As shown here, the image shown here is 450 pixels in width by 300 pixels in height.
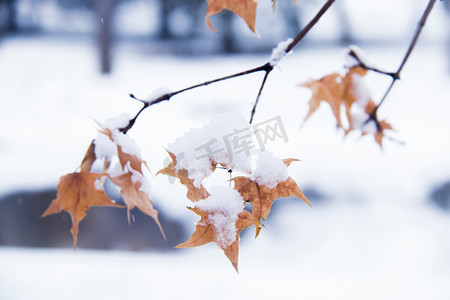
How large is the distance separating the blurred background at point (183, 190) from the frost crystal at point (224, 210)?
585 mm

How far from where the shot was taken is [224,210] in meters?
0.57

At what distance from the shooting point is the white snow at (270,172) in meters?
0.57

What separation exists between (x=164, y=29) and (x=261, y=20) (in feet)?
7.73

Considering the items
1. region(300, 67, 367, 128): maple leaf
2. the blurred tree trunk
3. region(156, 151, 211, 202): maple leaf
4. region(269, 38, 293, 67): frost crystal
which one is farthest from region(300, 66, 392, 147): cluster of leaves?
the blurred tree trunk

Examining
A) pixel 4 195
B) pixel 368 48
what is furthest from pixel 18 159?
pixel 368 48

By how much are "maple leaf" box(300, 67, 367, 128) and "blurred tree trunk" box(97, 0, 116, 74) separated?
4.25 meters

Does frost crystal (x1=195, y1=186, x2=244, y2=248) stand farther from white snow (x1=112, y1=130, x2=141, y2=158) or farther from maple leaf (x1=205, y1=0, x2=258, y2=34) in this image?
maple leaf (x1=205, y1=0, x2=258, y2=34)

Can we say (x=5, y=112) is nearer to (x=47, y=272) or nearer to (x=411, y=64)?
(x=47, y=272)

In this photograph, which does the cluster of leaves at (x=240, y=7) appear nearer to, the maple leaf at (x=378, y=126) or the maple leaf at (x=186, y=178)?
the maple leaf at (x=186, y=178)

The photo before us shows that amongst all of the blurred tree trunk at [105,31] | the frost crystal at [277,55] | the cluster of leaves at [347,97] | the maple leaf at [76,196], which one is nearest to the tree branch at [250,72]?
the frost crystal at [277,55]

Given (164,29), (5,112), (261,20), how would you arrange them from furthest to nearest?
(164,29)
(261,20)
(5,112)

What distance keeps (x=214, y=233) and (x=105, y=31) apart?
186 inches

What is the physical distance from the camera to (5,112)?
4.27 m

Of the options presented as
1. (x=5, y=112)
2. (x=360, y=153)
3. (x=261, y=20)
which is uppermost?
(x=261, y=20)
